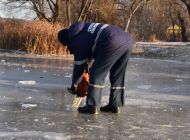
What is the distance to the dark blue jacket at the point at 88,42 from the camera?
846 centimetres

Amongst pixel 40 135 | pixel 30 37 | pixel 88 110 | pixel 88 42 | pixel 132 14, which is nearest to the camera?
pixel 40 135

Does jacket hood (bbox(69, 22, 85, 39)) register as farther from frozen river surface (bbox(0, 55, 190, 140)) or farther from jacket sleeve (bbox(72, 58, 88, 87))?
frozen river surface (bbox(0, 55, 190, 140))

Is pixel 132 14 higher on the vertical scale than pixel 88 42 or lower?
lower

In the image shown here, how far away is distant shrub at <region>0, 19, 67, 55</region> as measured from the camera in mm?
25406

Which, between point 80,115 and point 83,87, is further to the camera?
point 83,87

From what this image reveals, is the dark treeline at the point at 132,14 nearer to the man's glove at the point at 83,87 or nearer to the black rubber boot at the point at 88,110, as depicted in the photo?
the man's glove at the point at 83,87


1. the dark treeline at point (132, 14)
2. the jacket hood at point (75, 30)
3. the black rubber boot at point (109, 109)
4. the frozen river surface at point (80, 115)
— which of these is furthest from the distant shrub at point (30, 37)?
the jacket hood at point (75, 30)

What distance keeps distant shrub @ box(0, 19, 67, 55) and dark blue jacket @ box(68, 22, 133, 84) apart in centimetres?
1659

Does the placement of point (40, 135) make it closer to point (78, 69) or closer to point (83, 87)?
point (78, 69)

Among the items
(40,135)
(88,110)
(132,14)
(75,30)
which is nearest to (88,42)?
(75,30)

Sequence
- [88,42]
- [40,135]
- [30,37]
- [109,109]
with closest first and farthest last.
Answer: [40,135] → [88,42] → [109,109] → [30,37]

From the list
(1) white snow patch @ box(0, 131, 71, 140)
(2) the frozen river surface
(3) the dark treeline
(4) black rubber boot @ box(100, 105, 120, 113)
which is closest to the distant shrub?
(3) the dark treeline

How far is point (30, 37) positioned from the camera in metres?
26.3

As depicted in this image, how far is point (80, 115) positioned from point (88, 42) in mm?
1140
